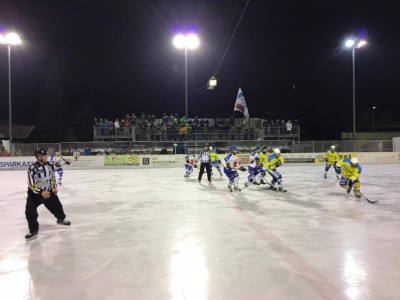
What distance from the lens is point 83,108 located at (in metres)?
45.8

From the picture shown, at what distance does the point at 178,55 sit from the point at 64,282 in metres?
28.0

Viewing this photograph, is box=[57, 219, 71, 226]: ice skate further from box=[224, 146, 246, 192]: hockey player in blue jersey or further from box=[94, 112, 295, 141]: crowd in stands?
box=[94, 112, 295, 141]: crowd in stands

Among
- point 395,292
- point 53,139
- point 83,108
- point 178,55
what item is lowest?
point 395,292

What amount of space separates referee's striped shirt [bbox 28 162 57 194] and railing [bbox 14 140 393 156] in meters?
19.3

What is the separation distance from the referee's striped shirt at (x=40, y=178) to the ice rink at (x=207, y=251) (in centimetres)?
90

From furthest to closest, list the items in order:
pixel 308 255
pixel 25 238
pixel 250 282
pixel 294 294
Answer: pixel 25 238
pixel 308 255
pixel 250 282
pixel 294 294

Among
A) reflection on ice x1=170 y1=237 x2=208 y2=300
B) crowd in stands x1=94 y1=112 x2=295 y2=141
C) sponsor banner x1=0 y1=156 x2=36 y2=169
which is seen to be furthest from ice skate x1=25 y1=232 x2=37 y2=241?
crowd in stands x1=94 y1=112 x2=295 y2=141

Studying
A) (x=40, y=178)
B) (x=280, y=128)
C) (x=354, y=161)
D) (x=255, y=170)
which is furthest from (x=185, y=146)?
(x=40, y=178)

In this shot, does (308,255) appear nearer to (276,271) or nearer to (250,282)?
(276,271)

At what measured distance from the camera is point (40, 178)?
645cm

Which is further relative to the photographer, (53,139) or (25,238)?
(53,139)

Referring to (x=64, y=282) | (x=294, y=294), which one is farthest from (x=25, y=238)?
(x=294, y=294)

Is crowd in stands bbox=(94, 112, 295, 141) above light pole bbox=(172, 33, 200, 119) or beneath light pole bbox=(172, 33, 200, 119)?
beneath

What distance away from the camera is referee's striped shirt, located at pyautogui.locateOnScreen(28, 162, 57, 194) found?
638 centimetres
